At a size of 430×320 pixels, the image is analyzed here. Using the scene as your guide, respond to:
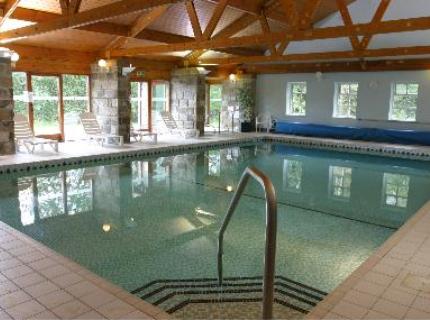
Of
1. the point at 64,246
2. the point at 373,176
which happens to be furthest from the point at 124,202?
the point at 373,176

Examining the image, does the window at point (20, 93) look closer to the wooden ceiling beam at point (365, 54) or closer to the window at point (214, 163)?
the window at point (214, 163)

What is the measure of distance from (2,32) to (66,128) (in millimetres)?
3688

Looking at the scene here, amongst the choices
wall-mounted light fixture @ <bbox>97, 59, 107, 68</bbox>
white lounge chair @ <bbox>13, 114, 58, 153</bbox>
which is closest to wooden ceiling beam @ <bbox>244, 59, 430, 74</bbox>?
wall-mounted light fixture @ <bbox>97, 59, 107, 68</bbox>

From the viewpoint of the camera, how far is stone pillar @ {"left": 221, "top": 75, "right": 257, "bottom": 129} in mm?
15203

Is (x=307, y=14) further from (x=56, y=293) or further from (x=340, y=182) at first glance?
(x=56, y=293)

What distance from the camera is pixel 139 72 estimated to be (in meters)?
12.6

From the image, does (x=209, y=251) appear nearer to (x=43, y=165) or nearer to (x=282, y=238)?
(x=282, y=238)

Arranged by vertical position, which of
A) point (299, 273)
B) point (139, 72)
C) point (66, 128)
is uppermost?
point (139, 72)

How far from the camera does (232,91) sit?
50.5ft

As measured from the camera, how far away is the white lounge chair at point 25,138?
8602 mm

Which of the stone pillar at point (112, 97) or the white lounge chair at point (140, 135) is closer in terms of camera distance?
the stone pillar at point (112, 97)

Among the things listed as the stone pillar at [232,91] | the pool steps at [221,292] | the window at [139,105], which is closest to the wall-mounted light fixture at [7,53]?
the window at [139,105]

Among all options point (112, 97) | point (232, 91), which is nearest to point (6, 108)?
point (112, 97)

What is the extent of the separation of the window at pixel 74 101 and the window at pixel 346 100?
8223 millimetres
